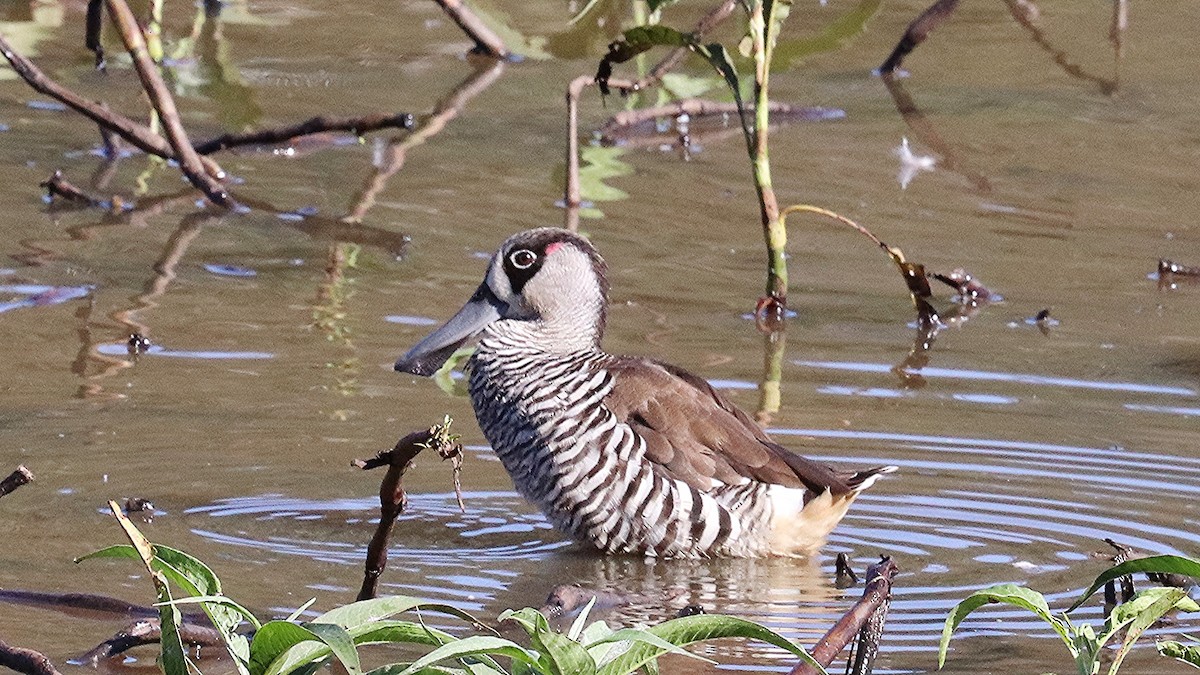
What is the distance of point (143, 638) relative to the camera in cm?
402

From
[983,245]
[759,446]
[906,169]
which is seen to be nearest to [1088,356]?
Answer: [983,245]

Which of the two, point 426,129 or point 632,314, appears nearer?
point 632,314

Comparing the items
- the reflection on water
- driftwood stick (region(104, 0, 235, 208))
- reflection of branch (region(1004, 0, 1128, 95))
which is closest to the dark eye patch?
the reflection on water

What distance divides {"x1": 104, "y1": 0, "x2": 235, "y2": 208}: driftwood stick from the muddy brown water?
34cm

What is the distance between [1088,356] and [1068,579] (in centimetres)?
244

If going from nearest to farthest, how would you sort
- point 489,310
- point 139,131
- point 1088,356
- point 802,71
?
point 489,310
point 1088,356
point 139,131
point 802,71

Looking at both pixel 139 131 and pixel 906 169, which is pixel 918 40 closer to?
pixel 906 169

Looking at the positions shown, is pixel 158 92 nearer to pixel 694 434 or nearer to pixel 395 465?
pixel 694 434

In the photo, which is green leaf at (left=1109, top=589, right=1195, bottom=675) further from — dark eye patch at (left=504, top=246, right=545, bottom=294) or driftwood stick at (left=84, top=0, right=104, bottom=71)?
driftwood stick at (left=84, top=0, right=104, bottom=71)

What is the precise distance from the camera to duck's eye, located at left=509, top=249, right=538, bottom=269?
676cm

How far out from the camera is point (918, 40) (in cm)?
1226

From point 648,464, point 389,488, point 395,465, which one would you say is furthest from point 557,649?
point 648,464

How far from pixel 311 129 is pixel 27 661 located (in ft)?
20.5

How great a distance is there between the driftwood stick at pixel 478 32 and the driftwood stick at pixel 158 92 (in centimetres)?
335
